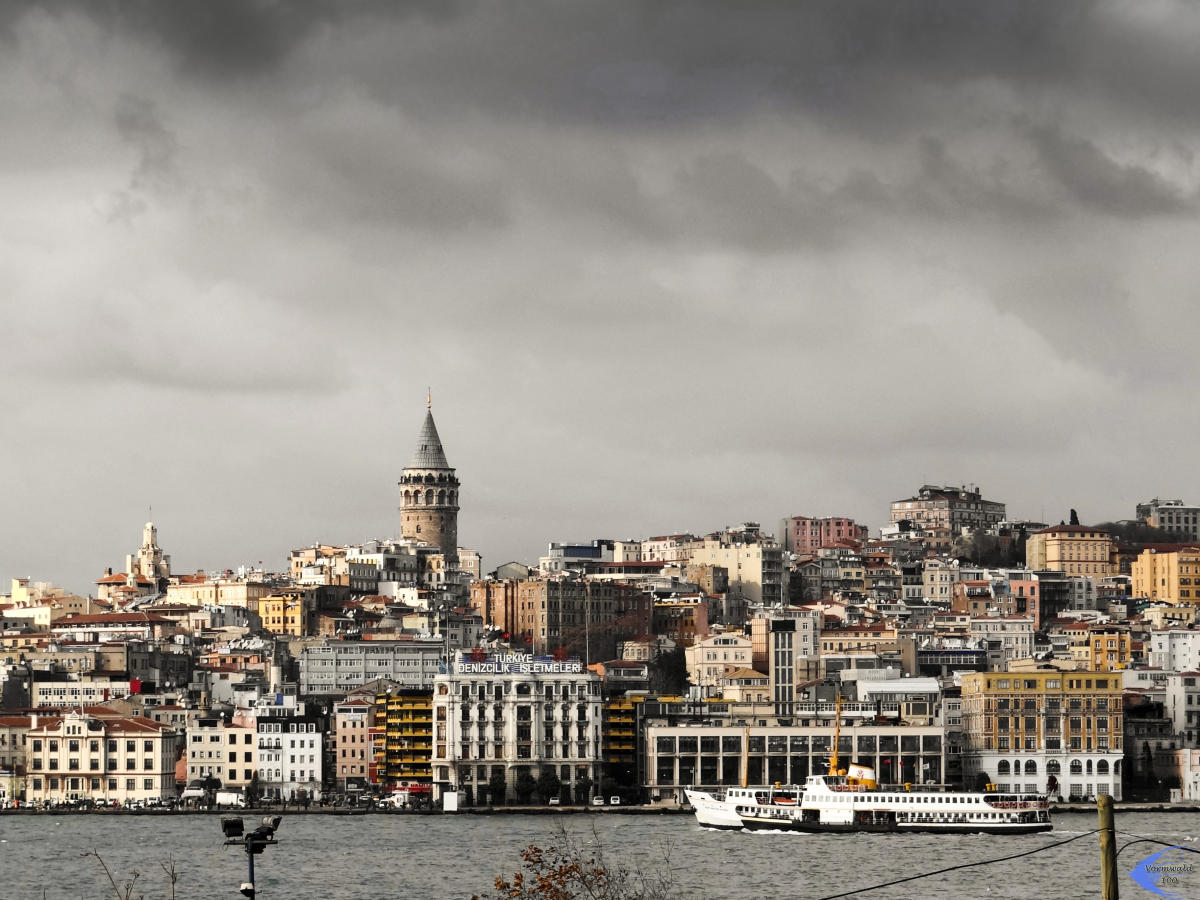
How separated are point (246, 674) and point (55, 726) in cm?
1786

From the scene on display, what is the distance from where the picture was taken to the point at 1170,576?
384ft

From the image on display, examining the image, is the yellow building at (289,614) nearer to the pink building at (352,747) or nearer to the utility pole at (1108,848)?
the pink building at (352,747)

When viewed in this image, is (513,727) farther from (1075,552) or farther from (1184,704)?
(1075,552)

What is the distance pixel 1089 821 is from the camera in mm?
69625

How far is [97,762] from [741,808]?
73.6 ft

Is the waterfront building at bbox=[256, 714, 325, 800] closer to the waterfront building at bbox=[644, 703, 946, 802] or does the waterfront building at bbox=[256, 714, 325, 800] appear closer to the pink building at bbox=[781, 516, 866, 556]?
Result: the waterfront building at bbox=[644, 703, 946, 802]

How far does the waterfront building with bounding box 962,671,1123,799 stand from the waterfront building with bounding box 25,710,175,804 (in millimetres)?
25138

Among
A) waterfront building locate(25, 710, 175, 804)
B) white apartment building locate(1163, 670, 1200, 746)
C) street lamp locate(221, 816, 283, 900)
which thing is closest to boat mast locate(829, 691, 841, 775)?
white apartment building locate(1163, 670, 1200, 746)

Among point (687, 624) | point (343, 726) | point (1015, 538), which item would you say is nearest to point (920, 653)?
point (687, 624)

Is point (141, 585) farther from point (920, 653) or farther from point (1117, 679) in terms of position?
point (1117, 679)

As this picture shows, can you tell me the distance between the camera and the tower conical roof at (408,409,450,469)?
136 m

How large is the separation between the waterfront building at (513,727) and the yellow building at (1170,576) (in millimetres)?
46344

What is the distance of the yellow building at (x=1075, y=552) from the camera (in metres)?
124

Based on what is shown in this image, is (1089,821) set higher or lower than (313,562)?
lower
